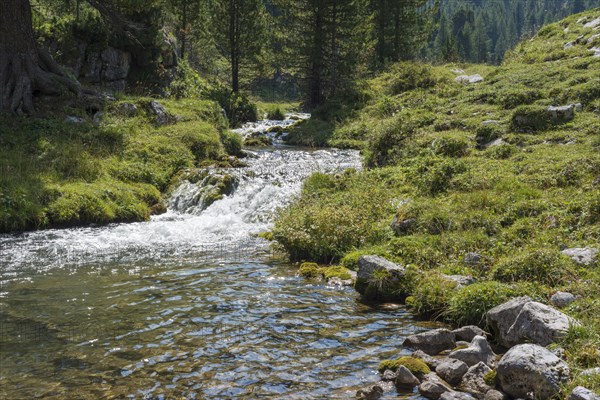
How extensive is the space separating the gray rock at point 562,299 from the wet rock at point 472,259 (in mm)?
A: 1989

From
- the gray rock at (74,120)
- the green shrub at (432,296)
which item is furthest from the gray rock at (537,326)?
the gray rock at (74,120)

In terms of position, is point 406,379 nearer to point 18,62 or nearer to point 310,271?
point 310,271

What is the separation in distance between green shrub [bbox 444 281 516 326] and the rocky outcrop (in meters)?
0.44

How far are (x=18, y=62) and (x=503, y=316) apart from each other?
70.6 ft

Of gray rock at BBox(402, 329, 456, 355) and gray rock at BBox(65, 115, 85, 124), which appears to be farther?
gray rock at BBox(65, 115, 85, 124)

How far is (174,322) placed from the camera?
8.88m

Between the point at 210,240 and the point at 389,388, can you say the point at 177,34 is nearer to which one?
the point at 210,240

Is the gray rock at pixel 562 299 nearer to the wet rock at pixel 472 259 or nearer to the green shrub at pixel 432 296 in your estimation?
the green shrub at pixel 432 296

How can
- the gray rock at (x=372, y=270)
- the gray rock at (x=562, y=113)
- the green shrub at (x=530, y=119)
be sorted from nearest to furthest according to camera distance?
the gray rock at (x=372, y=270)
the gray rock at (x=562, y=113)
the green shrub at (x=530, y=119)

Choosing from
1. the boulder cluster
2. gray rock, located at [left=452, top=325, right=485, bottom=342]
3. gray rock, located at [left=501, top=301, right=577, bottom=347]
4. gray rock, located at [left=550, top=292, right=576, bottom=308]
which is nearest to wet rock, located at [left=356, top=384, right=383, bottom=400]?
the boulder cluster

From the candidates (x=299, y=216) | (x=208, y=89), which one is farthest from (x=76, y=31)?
(x=299, y=216)

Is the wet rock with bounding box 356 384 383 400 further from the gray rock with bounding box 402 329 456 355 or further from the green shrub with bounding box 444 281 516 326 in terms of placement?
the green shrub with bounding box 444 281 516 326

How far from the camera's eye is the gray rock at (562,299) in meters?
8.14

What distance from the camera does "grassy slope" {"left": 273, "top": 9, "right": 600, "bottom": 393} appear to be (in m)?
8.91
